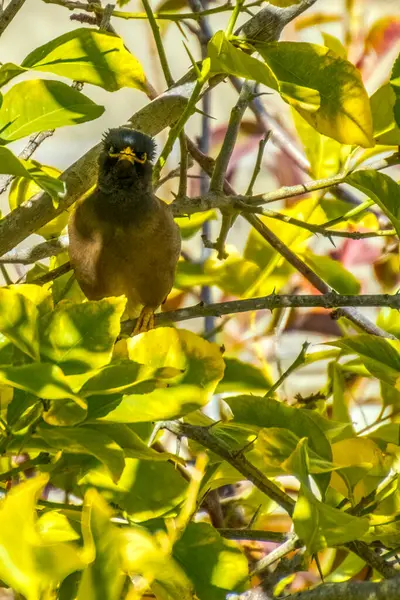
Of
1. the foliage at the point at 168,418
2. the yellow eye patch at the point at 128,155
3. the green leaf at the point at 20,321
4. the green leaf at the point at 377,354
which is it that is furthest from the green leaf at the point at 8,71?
the yellow eye patch at the point at 128,155

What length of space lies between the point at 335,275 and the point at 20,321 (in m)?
0.83

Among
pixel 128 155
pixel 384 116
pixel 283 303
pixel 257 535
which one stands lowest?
pixel 257 535

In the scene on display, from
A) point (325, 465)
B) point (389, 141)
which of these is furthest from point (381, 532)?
point (389, 141)

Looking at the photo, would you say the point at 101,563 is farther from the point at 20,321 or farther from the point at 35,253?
the point at 35,253

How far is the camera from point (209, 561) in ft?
2.87

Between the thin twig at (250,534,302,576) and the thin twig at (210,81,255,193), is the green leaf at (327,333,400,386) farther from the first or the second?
the thin twig at (210,81,255,193)

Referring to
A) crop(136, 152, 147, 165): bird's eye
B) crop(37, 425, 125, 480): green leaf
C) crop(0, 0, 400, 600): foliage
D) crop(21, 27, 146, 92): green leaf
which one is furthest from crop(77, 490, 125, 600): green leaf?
crop(136, 152, 147, 165): bird's eye

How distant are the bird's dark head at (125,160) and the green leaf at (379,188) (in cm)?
71

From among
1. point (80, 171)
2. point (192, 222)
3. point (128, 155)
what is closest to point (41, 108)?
point (80, 171)

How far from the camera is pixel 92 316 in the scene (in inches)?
30.2

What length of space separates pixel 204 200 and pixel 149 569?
75 cm

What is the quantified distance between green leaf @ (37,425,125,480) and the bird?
844mm

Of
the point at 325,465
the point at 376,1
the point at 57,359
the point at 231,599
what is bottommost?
the point at 231,599

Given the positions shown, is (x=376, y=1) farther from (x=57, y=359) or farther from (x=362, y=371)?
(x=57, y=359)
